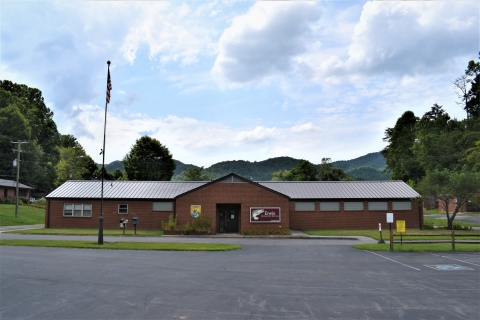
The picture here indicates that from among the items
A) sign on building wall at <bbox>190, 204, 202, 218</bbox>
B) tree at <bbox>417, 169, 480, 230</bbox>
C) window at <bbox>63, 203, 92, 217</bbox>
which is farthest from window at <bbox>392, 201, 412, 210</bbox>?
window at <bbox>63, 203, 92, 217</bbox>

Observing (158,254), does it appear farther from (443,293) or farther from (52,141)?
(52,141)

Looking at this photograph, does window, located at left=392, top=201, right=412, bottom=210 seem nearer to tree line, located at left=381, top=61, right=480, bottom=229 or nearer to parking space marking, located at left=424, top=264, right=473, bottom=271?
tree line, located at left=381, top=61, right=480, bottom=229

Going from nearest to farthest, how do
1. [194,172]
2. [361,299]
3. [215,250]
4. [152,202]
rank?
[361,299] < [215,250] < [152,202] < [194,172]

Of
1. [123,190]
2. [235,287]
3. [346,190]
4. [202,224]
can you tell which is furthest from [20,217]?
[235,287]

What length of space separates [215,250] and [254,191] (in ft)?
45.0

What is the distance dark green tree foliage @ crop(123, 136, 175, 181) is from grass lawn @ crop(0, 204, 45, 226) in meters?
23.5

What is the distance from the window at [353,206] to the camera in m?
38.8

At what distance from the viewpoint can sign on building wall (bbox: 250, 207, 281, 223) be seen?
111ft

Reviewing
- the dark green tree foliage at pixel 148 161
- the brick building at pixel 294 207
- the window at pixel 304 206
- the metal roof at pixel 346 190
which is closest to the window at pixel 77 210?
the brick building at pixel 294 207

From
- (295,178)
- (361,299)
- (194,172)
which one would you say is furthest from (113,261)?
(295,178)

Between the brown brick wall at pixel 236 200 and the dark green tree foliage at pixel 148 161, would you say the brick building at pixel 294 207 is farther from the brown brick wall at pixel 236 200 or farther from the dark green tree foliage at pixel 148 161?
the dark green tree foliage at pixel 148 161

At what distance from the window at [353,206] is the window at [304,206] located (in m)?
3.25

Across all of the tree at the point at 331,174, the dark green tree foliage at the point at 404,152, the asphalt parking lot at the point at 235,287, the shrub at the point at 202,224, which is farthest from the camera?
the tree at the point at 331,174

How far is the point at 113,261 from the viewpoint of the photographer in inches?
648
